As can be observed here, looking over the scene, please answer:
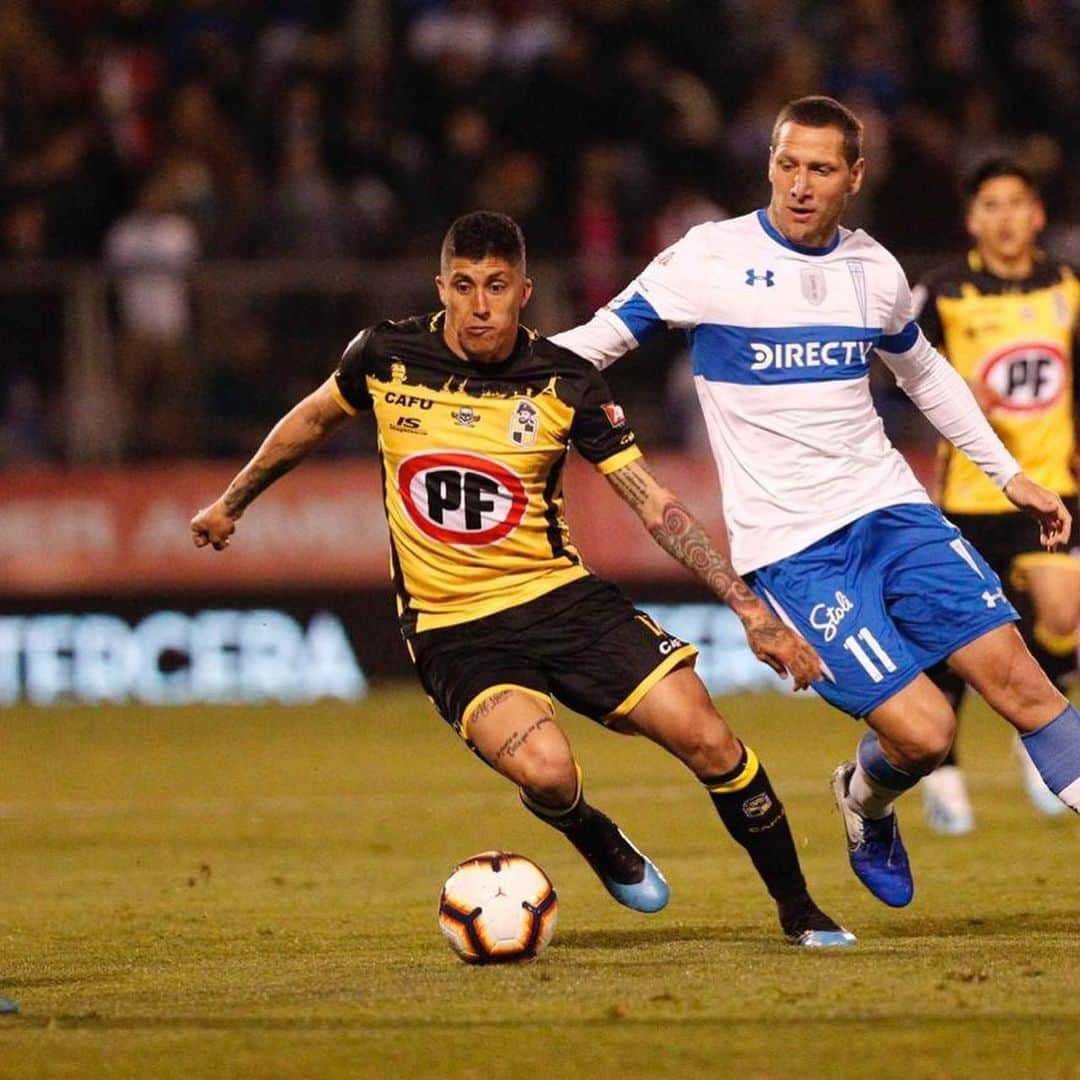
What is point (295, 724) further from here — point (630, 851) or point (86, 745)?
point (630, 851)

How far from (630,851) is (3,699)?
9.59 m

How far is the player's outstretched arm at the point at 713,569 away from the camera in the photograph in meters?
6.66

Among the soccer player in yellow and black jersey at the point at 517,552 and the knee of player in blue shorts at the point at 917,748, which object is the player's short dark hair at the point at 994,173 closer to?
the soccer player in yellow and black jersey at the point at 517,552

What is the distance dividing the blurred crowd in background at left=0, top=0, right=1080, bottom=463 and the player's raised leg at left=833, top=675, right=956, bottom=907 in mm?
9074

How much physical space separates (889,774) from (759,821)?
0.54 metres

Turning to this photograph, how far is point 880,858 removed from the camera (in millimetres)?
7613

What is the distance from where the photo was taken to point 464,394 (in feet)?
24.2

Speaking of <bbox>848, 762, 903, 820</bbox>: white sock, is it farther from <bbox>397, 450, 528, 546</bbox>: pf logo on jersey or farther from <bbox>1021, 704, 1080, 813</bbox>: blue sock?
<bbox>397, 450, 528, 546</bbox>: pf logo on jersey

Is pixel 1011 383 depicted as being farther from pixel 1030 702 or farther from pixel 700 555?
pixel 700 555

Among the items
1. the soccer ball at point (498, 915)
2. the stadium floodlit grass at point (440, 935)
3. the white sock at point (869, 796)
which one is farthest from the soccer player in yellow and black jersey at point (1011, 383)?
the soccer ball at point (498, 915)

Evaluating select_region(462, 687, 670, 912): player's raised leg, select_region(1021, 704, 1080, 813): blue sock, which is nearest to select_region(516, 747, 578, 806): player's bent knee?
select_region(462, 687, 670, 912): player's raised leg

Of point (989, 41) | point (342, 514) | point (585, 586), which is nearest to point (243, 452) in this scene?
point (342, 514)

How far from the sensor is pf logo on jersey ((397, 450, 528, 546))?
7.38 meters

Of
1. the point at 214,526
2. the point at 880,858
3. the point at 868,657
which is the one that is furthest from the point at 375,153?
the point at 868,657
